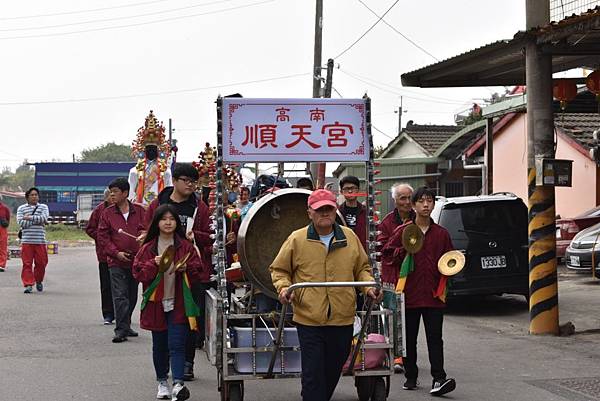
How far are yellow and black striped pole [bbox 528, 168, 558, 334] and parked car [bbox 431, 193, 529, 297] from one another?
209cm

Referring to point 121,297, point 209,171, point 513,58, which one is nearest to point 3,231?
point 121,297

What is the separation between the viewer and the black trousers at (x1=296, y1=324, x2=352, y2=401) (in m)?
6.51

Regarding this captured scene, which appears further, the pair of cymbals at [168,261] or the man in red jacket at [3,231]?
the man in red jacket at [3,231]

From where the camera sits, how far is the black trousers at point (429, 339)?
8492 mm

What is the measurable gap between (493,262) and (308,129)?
6919mm

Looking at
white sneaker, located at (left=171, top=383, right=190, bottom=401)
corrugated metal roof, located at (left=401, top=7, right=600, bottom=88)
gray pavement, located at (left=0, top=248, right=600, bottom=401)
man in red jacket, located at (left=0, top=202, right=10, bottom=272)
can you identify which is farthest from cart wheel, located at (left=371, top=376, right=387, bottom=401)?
man in red jacket, located at (left=0, top=202, right=10, bottom=272)

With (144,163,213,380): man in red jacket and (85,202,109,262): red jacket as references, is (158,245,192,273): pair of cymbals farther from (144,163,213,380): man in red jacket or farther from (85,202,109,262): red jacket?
(85,202,109,262): red jacket

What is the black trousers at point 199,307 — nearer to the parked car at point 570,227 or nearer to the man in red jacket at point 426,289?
the man in red jacket at point 426,289

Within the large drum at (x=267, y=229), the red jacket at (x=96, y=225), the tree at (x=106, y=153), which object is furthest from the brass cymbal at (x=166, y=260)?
the tree at (x=106, y=153)

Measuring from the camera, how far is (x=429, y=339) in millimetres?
8586

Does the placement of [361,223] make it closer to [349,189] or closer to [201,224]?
[349,189]

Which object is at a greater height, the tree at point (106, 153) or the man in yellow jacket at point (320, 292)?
the tree at point (106, 153)

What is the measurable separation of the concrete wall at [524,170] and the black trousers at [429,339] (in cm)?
1506

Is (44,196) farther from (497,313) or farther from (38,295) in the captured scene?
(497,313)
